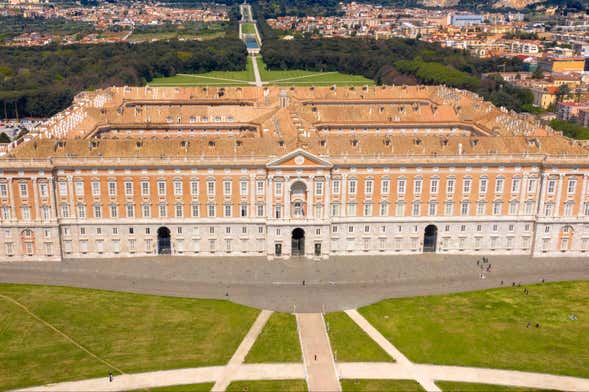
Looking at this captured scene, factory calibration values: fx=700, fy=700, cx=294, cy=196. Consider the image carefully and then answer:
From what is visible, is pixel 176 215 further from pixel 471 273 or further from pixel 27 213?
pixel 471 273

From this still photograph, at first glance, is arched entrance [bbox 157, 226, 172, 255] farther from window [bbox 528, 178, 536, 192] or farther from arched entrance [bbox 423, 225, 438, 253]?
window [bbox 528, 178, 536, 192]

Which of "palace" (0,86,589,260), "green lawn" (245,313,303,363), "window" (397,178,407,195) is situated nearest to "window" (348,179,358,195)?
"palace" (0,86,589,260)

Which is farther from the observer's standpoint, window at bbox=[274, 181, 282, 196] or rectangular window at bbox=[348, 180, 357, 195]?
rectangular window at bbox=[348, 180, 357, 195]

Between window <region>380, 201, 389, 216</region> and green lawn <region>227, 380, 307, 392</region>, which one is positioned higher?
window <region>380, 201, 389, 216</region>

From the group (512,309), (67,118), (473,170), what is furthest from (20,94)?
(512,309)

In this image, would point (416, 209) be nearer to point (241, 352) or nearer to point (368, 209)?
point (368, 209)

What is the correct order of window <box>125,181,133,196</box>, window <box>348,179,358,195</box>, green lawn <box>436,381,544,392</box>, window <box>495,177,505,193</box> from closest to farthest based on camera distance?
1. green lawn <box>436,381,544,392</box>
2. window <box>125,181,133,196</box>
3. window <box>348,179,358,195</box>
4. window <box>495,177,505,193</box>

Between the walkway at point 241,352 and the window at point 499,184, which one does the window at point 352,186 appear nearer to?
the window at point 499,184
